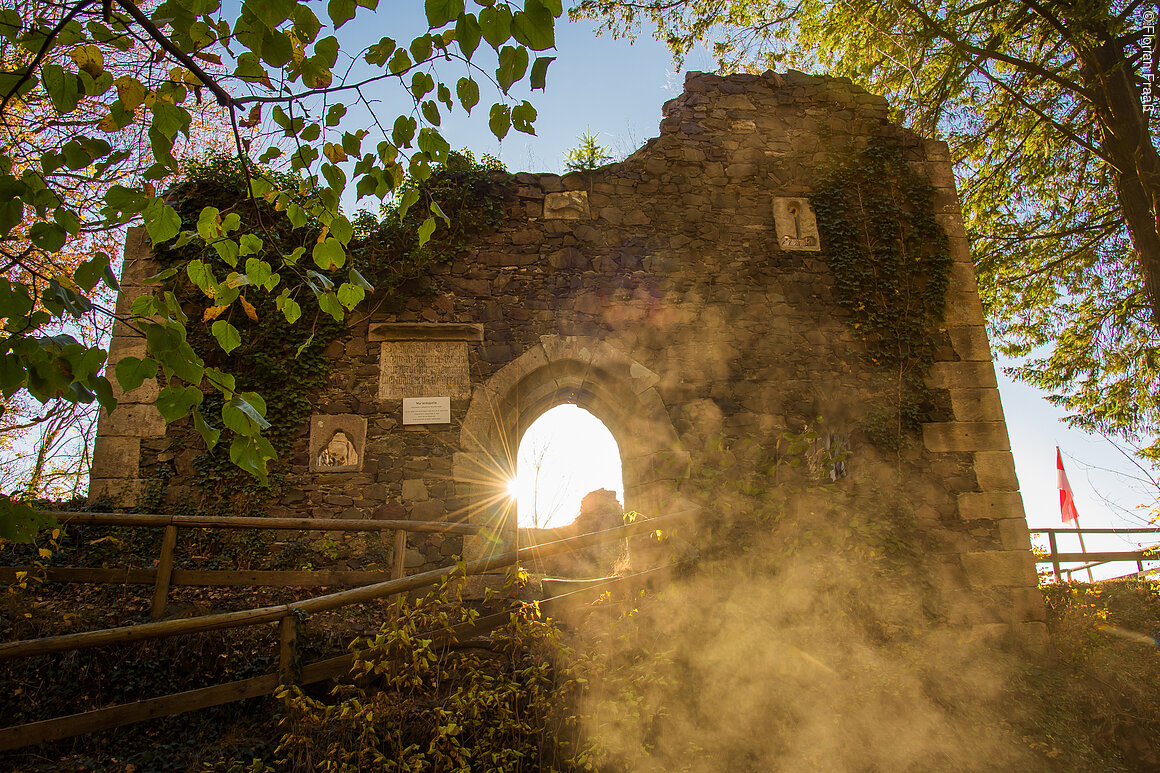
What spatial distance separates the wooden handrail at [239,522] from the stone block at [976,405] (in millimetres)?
4568

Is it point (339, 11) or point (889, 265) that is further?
point (889, 265)

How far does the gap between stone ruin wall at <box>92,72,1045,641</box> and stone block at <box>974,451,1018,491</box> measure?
0.05 feet

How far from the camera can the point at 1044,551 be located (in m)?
8.64

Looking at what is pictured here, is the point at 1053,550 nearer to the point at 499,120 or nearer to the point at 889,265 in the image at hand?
the point at 889,265

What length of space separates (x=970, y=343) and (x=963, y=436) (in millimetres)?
972

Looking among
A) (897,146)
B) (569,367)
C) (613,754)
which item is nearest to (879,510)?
(569,367)

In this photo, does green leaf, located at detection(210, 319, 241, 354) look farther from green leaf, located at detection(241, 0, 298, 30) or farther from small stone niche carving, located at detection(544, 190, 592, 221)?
small stone niche carving, located at detection(544, 190, 592, 221)

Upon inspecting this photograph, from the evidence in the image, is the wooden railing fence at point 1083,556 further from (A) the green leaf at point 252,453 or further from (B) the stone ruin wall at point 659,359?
(A) the green leaf at point 252,453

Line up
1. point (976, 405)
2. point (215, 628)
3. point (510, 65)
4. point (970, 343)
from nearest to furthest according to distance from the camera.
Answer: point (510, 65), point (215, 628), point (976, 405), point (970, 343)

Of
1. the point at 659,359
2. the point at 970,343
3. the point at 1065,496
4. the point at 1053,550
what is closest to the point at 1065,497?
the point at 1065,496

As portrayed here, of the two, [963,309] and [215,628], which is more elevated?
[963,309]

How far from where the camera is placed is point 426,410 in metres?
6.06

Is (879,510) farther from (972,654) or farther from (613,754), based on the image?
(613,754)

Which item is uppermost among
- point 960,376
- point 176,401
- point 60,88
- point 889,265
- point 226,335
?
point 889,265
